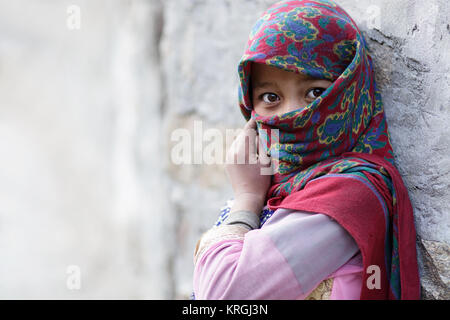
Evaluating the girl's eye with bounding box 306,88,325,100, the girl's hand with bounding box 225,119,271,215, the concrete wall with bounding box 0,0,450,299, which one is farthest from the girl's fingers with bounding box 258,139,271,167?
the concrete wall with bounding box 0,0,450,299

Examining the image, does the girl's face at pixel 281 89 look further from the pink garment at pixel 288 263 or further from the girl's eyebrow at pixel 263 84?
the pink garment at pixel 288 263

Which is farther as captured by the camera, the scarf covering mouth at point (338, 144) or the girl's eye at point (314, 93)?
the girl's eye at point (314, 93)

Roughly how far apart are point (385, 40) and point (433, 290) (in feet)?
2.16

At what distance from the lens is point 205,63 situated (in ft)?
7.17

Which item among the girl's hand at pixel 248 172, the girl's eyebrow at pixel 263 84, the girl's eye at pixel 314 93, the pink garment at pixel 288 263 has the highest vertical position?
the girl's eyebrow at pixel 263 84

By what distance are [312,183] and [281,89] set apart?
0.27 metres

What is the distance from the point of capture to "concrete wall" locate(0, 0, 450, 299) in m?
1.16

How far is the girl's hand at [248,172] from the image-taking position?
1.21 m

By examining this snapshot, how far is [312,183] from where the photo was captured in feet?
3.53

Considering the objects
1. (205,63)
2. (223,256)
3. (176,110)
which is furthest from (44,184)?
(223,256)

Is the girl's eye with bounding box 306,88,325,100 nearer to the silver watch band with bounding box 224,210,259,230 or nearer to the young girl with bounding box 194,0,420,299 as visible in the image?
the young girl with bounding box 194,0,420,299

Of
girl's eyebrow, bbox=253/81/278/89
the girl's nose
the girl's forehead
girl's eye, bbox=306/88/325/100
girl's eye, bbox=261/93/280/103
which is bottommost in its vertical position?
the girl's nose

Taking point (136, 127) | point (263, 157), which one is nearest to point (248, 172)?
point (263, 157)

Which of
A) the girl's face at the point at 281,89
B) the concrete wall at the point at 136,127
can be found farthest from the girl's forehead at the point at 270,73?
the concrete wall at the point at 136,127
